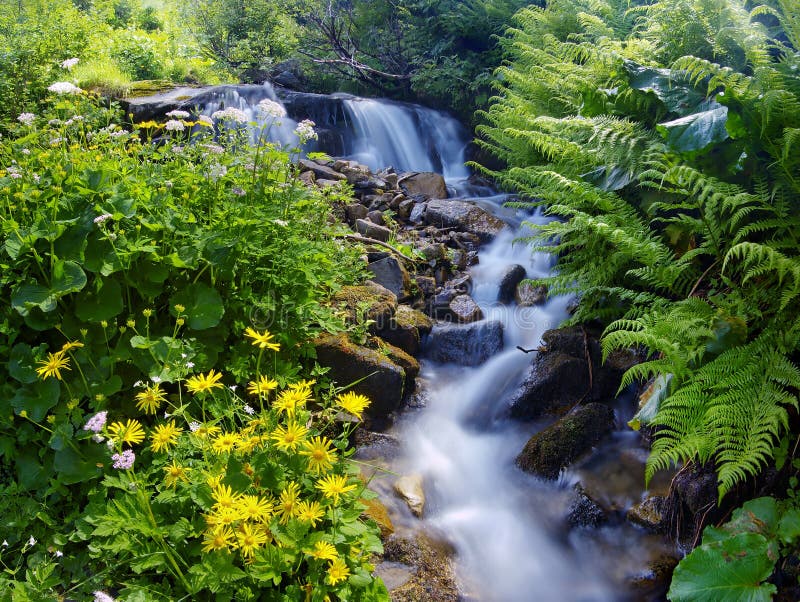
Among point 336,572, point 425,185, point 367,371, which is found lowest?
point 425,185

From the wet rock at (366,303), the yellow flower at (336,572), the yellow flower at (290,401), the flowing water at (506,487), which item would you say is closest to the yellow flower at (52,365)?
the yellow flower at (290,401)

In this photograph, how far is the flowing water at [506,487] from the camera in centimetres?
244

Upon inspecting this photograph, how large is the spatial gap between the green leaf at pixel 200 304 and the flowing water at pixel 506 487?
1.14 m

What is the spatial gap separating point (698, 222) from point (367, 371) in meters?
1.94

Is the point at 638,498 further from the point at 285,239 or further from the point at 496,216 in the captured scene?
the point at 496,216

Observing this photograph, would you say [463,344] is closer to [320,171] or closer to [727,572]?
[727,572]

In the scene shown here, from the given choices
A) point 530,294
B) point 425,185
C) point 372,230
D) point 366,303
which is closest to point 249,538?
point 366,303

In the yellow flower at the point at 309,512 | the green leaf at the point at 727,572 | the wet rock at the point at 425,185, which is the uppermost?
the yellow flower at the point at 309,512

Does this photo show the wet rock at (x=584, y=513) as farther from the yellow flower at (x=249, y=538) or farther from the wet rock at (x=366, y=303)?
the yellow flower at (x=249, y=538)

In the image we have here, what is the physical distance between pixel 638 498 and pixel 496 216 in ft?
12.5

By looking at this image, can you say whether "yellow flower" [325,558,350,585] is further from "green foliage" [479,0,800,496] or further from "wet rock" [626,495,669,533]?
"wet rock" [626,495,669,533]

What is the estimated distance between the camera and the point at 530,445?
9.95ft

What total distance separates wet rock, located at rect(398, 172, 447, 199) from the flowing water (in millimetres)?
2067

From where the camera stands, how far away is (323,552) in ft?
5.23
